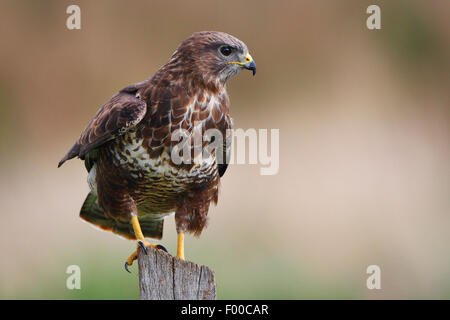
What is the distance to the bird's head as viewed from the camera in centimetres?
479

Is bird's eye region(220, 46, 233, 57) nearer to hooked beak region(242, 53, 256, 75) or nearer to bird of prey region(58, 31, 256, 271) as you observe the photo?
bird of prey region(58, 31, 256, 271)

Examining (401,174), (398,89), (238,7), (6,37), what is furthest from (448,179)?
(6,37)

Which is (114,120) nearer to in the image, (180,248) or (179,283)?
(180,248)

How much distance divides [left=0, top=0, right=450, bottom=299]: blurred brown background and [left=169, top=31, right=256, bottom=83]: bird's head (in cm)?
299

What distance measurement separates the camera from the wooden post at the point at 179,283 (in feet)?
13.6

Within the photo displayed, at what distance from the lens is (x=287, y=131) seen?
9.61 m

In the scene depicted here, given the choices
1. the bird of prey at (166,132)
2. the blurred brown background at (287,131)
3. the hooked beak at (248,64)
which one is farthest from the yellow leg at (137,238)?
the blurred brown background at (287,131)

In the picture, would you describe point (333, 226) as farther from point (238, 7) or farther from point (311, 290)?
point (238, 7)

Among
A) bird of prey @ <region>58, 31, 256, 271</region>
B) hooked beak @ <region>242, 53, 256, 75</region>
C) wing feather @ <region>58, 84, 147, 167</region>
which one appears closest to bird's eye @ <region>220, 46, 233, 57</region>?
bird of prey @ <region>58, 31, 256, 271</region>

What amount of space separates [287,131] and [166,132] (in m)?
5.13

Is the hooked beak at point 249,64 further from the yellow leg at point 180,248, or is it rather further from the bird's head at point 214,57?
the yellow leg at point 180,248

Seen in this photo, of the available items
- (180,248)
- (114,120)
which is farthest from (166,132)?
(180,248)

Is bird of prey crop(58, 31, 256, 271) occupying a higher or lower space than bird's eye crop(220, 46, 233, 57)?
lower

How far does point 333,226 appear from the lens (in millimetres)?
8375
